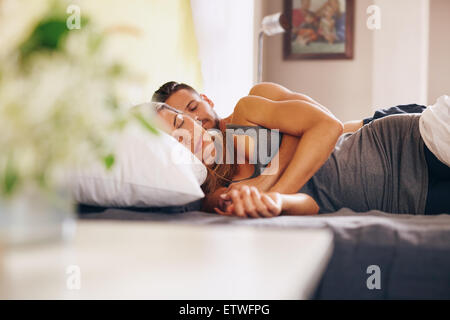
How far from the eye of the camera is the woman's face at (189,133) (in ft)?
4.26

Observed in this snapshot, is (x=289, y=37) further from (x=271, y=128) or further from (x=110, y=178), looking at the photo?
(x=110, y=178)

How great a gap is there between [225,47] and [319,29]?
4.23 ft

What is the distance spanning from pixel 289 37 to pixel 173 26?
83.9 inches

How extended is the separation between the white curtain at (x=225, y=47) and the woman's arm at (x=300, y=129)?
1277 mm

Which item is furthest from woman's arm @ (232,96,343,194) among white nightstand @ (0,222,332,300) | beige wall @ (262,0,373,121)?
beige wall @ (262,0,373,121)

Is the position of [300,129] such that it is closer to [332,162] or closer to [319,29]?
[332,162]

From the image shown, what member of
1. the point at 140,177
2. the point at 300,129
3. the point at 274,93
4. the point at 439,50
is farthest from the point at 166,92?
the point at 439,50

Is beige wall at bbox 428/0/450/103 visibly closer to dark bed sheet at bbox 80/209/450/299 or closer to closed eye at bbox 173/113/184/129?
closed eye at bbox 173/113/184/129

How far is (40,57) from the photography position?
14.7 inches

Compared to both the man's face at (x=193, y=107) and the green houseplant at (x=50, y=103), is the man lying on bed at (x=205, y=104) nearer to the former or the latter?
the man's face at (x=193, y=107)

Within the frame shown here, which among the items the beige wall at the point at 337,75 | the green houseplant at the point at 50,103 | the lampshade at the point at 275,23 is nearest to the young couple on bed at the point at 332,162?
the green houseplant at the point at 50,103

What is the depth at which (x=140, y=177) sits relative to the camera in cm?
95

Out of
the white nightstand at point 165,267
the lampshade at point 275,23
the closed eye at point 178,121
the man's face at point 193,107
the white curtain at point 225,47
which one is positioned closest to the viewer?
the white nightstand at point 165,267

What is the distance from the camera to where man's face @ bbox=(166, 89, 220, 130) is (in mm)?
1749
